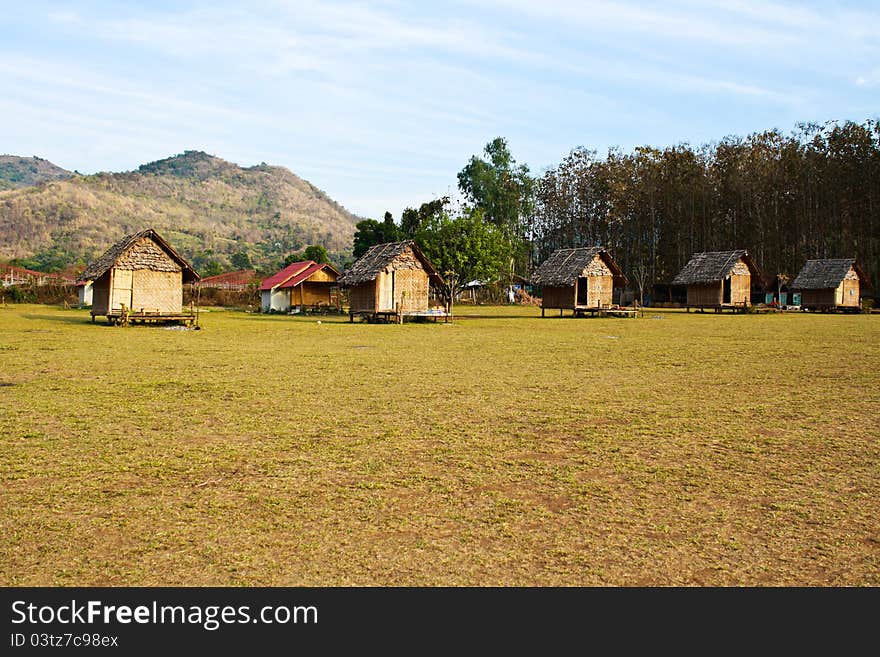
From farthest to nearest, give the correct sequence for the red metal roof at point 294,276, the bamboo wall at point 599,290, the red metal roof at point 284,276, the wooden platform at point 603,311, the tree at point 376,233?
the tree at point 376,233, the red metal roof at point 284,276, the red metal roof at point 294,276, the bamboo wall at point 599,290, the wooden platform at point 603,311

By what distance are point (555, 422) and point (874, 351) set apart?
42.5ft

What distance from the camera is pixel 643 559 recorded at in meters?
4.19

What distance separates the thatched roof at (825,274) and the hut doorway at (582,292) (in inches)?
756

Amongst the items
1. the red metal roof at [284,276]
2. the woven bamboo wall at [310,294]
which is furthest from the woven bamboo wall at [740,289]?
the red metal roof at [284,276]

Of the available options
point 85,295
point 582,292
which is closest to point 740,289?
point 582,292

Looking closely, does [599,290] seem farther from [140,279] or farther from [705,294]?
[140,279]

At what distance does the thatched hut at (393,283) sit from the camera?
35844 mm

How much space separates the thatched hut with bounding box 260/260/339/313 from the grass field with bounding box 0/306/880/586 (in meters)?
36.1

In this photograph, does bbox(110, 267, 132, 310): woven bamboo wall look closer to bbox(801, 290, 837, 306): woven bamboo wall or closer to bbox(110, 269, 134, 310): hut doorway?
bbox(110, 269, 134, 310): hut doorway

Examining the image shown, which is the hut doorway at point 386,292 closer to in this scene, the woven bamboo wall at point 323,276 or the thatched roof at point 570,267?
the thatched roof at point 570,267

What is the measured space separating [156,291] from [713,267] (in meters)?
36.3

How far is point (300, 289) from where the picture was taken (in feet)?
162

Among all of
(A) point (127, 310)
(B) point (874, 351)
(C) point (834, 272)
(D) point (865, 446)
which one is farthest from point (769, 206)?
(D) point (865, 446)
